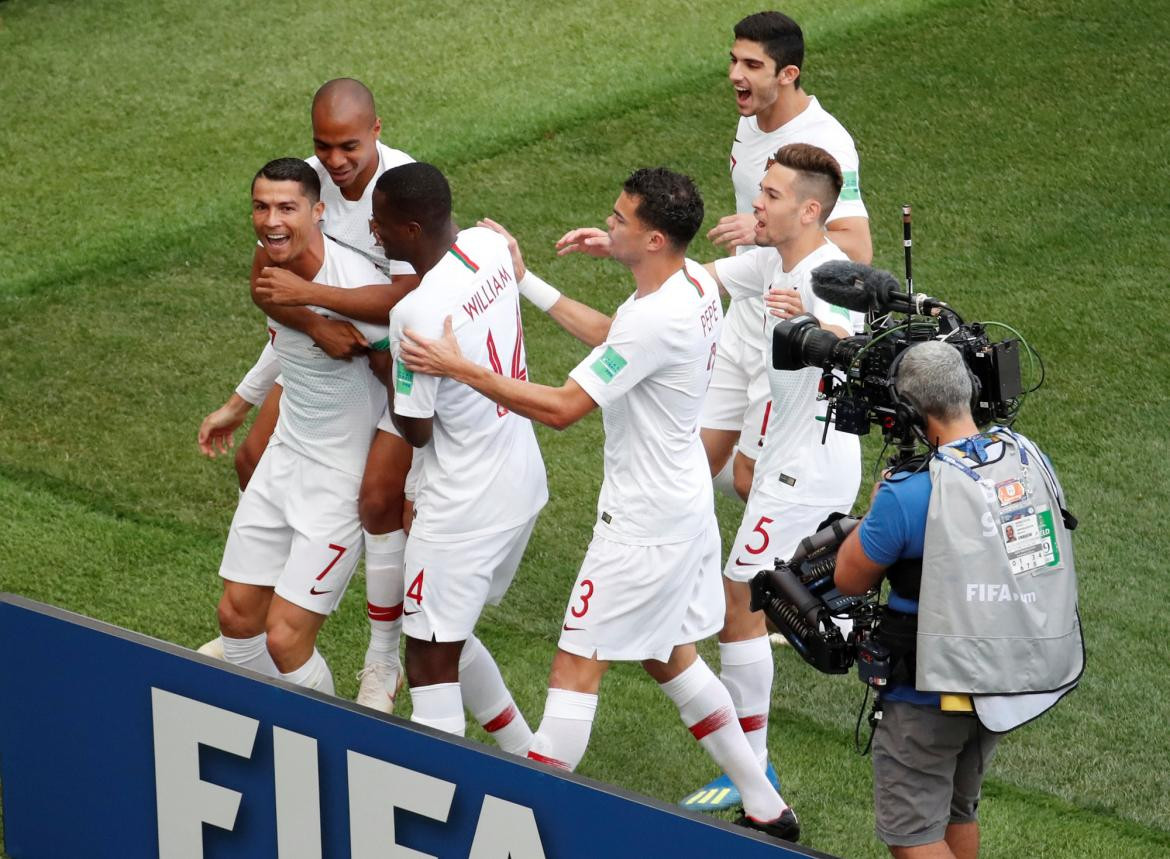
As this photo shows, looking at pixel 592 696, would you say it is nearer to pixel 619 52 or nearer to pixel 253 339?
pixel 253 339

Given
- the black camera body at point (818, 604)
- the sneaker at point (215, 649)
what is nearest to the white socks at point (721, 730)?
the black camera body at point (818, 604)

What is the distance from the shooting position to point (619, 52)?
1313cm

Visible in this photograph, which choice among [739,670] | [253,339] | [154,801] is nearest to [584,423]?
[253,339]

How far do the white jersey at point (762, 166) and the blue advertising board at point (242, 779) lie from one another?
2.44 m

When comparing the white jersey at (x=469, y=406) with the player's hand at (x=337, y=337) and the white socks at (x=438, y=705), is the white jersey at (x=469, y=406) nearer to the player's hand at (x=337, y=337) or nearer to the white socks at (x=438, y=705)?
the player's hand at (x=337, y=337)

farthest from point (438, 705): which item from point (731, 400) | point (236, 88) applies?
point (236, 88)

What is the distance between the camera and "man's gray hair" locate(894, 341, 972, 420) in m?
4.30

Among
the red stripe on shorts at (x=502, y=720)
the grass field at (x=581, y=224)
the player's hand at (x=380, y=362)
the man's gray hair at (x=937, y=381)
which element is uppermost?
the man's gray hair at (x=937, y=381)

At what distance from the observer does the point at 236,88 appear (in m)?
12.9

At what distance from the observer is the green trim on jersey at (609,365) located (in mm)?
4973

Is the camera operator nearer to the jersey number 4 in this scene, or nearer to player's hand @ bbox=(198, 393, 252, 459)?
the jersey number 4

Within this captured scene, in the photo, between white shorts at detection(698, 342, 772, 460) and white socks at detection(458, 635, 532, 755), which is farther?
white shorts at detection(698, 342, 772, 460)

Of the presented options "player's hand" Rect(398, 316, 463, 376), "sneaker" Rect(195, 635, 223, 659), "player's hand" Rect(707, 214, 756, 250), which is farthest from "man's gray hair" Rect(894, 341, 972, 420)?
"sneaker" Rect(195, 635, 223, 659)

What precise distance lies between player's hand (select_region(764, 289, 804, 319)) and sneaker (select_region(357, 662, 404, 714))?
173 cm
